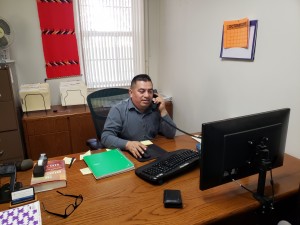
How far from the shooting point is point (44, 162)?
135 cm

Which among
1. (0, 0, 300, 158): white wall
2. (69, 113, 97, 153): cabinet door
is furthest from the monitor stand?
(69, 113, 97, 153): cabinet door

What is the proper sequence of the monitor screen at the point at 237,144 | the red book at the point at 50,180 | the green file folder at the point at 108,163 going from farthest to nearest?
the green file folder at the point at 108,163 → the red book at the point at 50,180 → the monitor screen at the point at 237,144

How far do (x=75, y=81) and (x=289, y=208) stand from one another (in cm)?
258

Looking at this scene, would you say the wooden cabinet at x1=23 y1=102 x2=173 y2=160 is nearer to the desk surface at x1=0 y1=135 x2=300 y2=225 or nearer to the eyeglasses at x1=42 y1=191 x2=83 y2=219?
the desk surface at x1=0 y1=135 x2=300 y2=225

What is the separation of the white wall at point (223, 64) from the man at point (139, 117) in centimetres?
56

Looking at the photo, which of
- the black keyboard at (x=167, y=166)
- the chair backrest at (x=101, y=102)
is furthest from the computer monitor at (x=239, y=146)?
the chair backrest at (x=101, y=102)

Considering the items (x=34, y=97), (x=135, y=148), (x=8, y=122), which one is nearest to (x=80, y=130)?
(x=34, y=97)

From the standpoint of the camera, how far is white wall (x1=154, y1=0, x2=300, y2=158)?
1490 mm

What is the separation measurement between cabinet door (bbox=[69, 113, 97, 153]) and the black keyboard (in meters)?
1.54

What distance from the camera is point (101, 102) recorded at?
2.10m

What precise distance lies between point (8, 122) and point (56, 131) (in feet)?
1.62

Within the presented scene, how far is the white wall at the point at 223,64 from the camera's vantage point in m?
1.49

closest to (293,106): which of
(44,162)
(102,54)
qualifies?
(44,162)

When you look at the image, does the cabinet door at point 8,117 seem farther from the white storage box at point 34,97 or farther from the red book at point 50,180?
the red book at point 50,180
